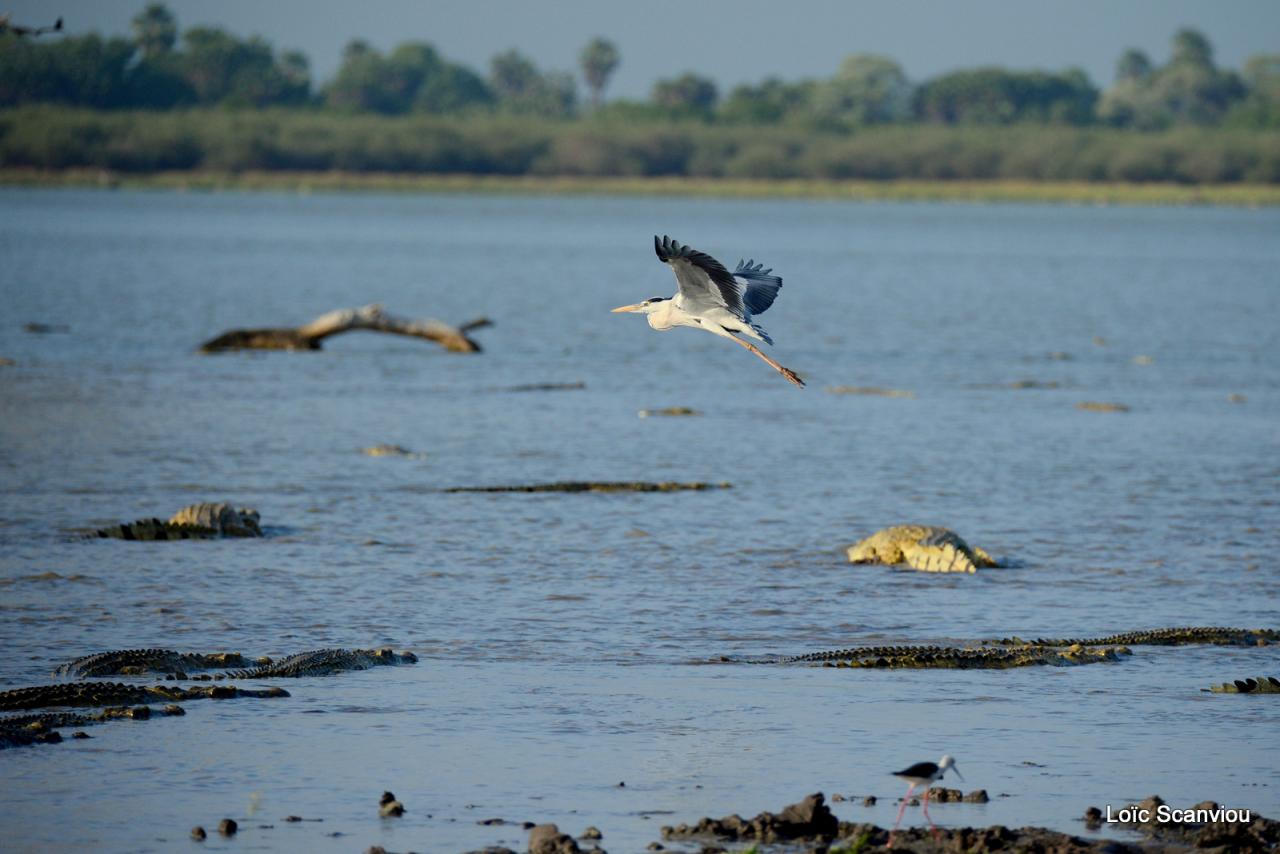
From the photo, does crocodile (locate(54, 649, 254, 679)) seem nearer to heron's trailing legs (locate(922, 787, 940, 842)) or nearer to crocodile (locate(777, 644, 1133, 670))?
crocodile (locate(777, 644, 1133, 670))

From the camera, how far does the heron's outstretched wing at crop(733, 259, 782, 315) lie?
14.7m

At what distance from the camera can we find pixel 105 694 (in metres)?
12.3

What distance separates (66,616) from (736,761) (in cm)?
636

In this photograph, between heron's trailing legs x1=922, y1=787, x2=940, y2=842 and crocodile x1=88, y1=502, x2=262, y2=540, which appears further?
crocodile x1=88, y1=502, x2=262, y2=540

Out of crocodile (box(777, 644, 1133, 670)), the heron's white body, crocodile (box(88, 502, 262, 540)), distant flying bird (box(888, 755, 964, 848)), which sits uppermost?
the heron's white body

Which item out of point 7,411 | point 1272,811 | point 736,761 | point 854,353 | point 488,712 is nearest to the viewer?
point 1272,811

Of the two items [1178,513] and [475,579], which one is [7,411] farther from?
[1178,513]

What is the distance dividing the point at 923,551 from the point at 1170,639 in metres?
3.35

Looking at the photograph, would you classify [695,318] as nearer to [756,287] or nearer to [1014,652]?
[756,287]

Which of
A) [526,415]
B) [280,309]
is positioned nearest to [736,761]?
[526,415]

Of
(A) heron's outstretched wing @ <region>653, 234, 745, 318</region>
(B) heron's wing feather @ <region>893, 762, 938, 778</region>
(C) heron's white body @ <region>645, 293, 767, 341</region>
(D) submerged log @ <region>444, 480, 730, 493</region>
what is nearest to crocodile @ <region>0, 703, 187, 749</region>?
(A) heron's outstretched wing @ <region>653, 234, 745, 318</region>

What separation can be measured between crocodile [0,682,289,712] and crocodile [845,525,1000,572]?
22.2 feet

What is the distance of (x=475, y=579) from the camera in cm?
1698

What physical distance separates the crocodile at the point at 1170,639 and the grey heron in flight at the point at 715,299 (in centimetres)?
258
